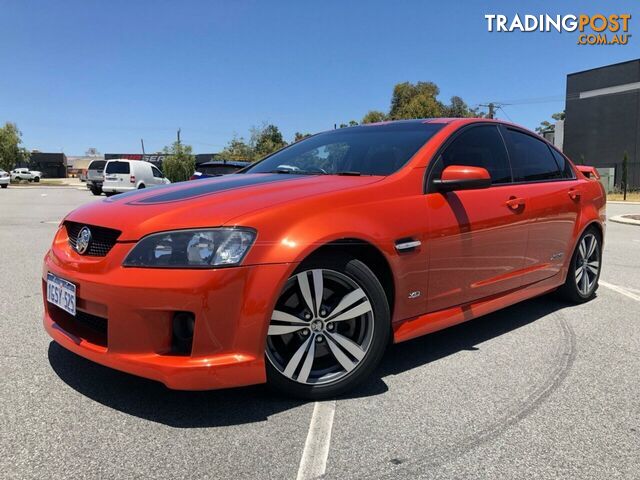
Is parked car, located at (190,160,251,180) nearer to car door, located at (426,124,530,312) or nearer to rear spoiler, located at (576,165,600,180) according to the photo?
rear spoiler, located at (576,165,600,180)

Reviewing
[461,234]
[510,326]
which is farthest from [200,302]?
[510,326]

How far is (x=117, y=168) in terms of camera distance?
77.7 ft

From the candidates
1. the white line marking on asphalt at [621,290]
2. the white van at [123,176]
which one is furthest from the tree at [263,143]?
the white line marking on asphalt at [621,290]

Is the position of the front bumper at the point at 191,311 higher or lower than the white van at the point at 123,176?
lower

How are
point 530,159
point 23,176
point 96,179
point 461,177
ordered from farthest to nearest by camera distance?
point 23,176
point 96,179
point 530,159
point 461,177

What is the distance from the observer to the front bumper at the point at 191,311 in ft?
7.96

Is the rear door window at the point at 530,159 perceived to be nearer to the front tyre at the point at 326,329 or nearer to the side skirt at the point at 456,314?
the side skirt at the point at 456,314

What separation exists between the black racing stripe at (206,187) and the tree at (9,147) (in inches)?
2604

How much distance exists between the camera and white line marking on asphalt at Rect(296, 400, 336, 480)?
7.22ft

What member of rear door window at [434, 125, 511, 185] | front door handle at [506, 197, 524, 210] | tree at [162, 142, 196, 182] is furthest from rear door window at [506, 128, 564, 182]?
tree at [162, 142, 196, 182]

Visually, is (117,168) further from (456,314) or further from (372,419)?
(372,419)

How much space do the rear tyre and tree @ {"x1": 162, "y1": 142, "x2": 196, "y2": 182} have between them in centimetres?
4292

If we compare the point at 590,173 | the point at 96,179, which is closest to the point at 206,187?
the point at 590,173

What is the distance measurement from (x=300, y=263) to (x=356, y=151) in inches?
56.8
